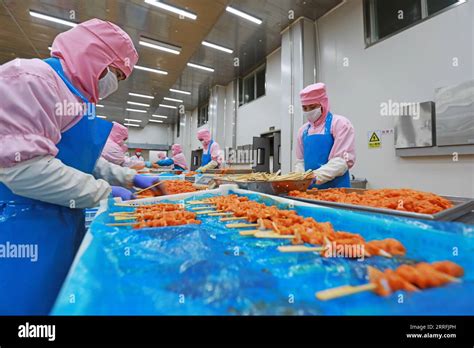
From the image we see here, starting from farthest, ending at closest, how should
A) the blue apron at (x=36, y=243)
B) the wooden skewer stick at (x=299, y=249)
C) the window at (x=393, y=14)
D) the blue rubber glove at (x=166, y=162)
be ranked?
the blue rubber glove at (x=166, y=162), the window at (x=393, y=14), the blue apron at (x=36, y=243), the wooden skewer stick at (x=299, y=249)

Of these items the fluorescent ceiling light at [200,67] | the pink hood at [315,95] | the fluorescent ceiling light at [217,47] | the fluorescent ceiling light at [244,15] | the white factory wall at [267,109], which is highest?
the fluorescent ceiling light at [200,67]

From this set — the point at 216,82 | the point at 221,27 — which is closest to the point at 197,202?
the point at 221,27

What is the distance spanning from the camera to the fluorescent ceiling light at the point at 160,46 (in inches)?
264

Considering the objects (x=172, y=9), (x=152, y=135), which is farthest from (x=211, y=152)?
(x=152, y=135)

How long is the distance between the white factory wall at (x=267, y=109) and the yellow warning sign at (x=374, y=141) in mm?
3325

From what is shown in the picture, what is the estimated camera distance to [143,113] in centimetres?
1562

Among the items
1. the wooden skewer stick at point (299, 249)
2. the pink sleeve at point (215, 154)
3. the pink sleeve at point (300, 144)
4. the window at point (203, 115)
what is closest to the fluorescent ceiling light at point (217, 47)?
the pink sleeve at point (215, 154)

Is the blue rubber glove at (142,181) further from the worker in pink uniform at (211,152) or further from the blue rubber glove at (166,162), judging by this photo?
the blue rubber glove at (166,162)

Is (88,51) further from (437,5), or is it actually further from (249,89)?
(249,89)

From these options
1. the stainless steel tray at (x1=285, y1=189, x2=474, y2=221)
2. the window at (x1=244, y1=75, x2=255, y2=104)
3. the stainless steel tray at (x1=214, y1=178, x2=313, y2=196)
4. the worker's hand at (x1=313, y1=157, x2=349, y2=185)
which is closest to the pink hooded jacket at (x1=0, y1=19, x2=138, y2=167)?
the stainless steel tray at (x1=214, y1=178, x2=313, y2=196)

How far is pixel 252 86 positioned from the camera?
31.9 ft

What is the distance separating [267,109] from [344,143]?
19.4ft
